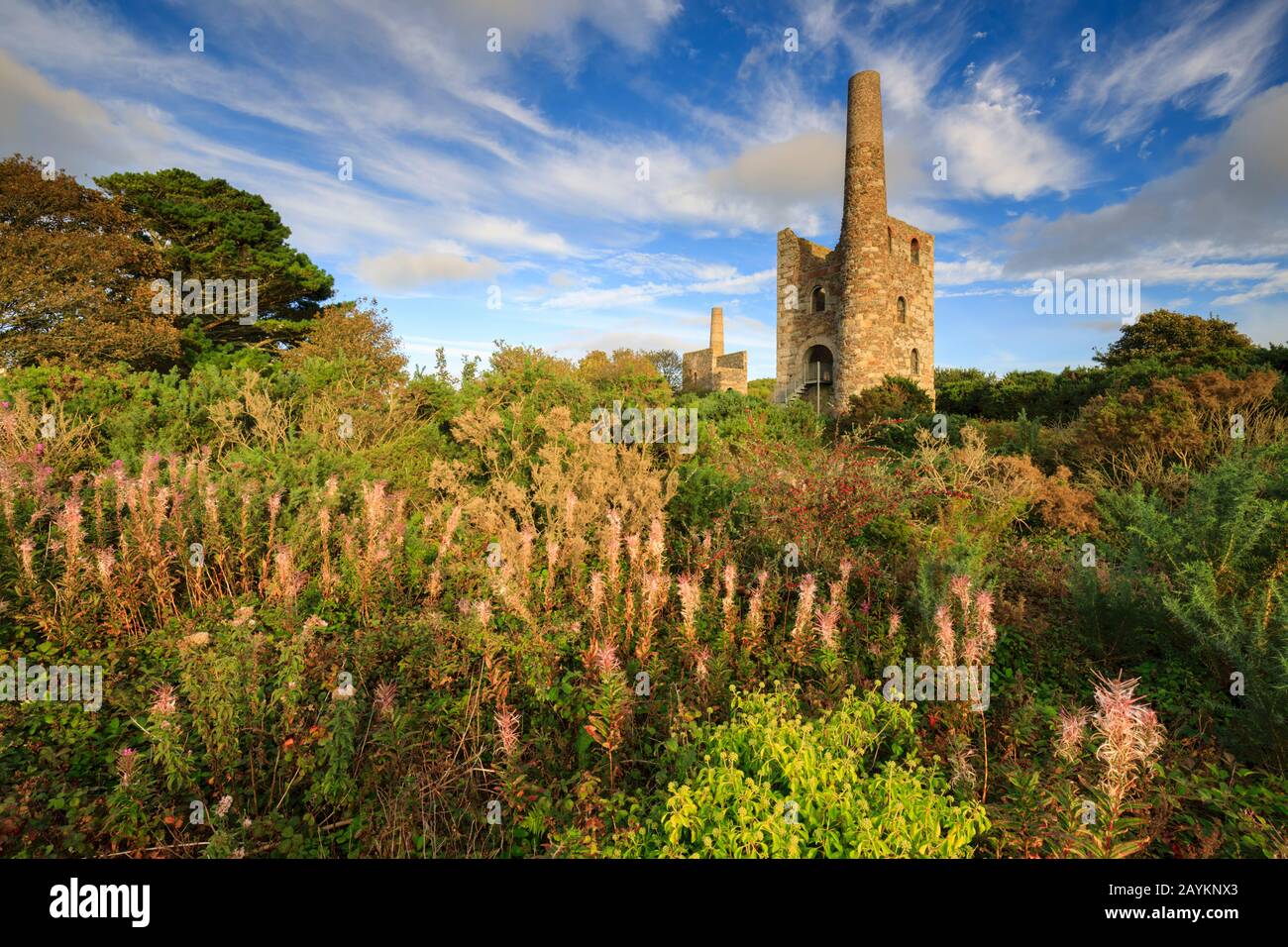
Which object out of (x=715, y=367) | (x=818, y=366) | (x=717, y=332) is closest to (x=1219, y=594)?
(x=818, y=366)

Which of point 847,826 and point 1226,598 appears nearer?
point 847,826

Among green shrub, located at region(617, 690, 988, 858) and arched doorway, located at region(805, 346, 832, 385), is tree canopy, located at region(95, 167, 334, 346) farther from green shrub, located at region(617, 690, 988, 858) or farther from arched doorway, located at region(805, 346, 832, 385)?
green shrub, located at region(617, 690, 988, 858)

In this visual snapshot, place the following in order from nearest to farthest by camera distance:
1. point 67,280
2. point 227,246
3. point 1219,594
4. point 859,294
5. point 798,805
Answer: point 798,805
point 1219,594
point 67,280
point 859,294
point 227,246

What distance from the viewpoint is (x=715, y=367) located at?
43125 mm

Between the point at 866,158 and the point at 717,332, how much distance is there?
71.1ft

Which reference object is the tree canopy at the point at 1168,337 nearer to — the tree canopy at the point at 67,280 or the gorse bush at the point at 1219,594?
the gorse bush at the point at 1219,594

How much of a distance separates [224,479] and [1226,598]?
797 centimetres

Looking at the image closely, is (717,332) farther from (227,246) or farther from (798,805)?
(798,805)

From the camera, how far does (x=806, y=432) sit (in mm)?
14172

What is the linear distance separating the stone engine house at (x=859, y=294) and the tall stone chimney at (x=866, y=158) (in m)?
0.04

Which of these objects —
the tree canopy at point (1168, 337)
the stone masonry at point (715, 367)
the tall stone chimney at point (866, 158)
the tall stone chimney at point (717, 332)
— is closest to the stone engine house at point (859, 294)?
the tall stone chimney at point (866, 158)
